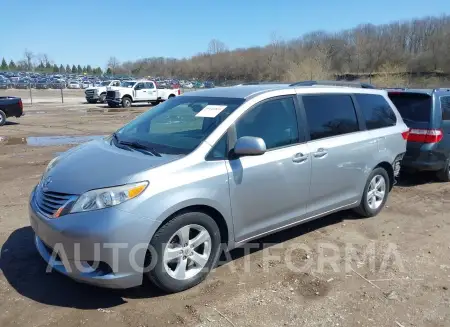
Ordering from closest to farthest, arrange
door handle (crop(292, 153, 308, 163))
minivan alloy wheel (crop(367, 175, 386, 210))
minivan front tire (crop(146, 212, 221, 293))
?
minivan front tire (crop(146, 212, 221, 293)) → door handle (crop(292, 153, 308, 163)) → minivan alloy wheel (crop(367, 175, 386, 210))

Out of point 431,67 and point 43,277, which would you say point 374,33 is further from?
point 43,277

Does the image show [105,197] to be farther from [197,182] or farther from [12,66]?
[12,66]

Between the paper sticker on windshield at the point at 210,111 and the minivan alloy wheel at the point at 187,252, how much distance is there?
1.13m

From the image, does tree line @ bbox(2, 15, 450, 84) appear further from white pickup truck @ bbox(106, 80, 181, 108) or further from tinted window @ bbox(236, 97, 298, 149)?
tinted window @ bbox(236, 97, 298, 149)

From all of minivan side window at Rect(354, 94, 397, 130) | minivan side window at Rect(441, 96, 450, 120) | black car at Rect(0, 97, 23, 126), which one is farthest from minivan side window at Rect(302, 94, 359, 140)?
black car at Rect(0, 97, 23, 126)

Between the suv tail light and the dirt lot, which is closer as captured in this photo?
the dirt lot

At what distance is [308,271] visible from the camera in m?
4.01

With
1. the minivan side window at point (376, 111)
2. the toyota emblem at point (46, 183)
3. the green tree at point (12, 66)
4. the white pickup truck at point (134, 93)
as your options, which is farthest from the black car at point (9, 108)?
the green tree at point (12, 66)

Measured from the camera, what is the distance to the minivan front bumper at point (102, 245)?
3.10 meters

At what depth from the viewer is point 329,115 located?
4.80m

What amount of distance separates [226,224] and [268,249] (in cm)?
97

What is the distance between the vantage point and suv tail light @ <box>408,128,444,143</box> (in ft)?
22.6

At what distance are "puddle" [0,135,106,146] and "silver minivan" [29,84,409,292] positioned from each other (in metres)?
A: 8.17

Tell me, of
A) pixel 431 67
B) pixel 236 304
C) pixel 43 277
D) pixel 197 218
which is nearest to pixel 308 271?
pixel 236 304
